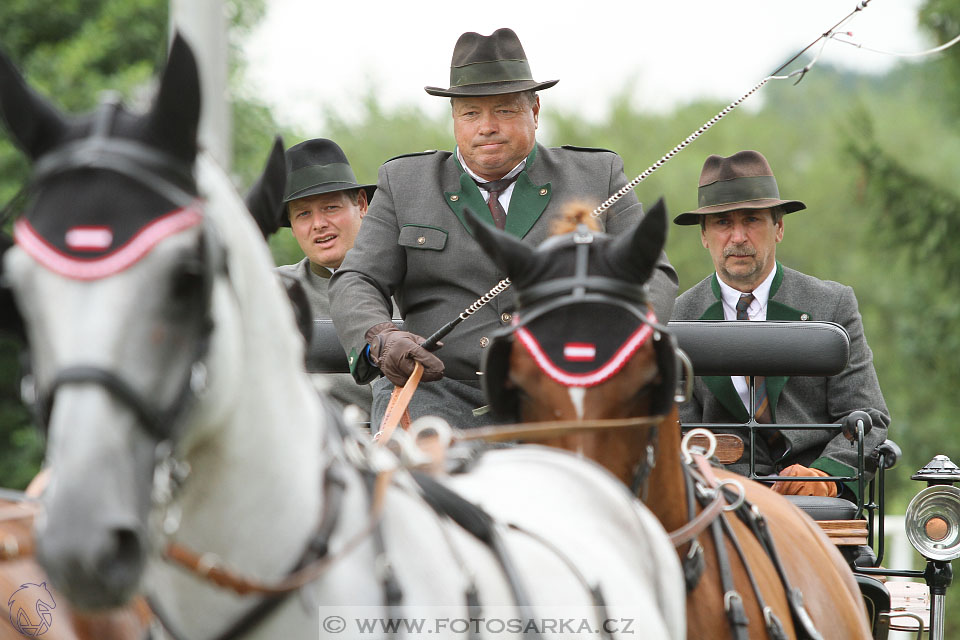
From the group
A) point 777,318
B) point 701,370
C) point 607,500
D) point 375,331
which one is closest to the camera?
point 607,500

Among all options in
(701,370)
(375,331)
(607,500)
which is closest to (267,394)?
(607,500)

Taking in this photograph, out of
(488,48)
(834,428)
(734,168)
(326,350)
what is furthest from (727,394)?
(488,48)

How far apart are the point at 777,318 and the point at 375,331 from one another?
2342mm

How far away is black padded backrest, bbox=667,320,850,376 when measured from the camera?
463 cm

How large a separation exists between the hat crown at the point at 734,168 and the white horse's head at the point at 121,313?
4367 mm

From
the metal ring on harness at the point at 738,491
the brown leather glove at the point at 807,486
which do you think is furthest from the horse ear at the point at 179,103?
the brown leather glove at the point at 807,486

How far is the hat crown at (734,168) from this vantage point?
598cm

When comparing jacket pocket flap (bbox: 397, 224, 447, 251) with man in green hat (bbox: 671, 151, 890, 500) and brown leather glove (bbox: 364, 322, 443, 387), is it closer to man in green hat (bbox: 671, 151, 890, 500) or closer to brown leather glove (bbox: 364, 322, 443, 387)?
brown leather glove (bbox: 364, 322, 443, 387)

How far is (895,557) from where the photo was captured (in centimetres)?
848

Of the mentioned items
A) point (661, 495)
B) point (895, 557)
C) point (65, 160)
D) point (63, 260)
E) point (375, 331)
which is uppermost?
point (65, 160)

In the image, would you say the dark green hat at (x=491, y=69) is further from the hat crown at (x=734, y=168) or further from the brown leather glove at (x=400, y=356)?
the hat crown at (x=734, y=168)

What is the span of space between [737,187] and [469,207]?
2107 millimetres

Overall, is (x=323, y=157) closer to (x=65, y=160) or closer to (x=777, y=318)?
(x=777, y=318)

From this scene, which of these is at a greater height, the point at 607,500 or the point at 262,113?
the point at 262,113
